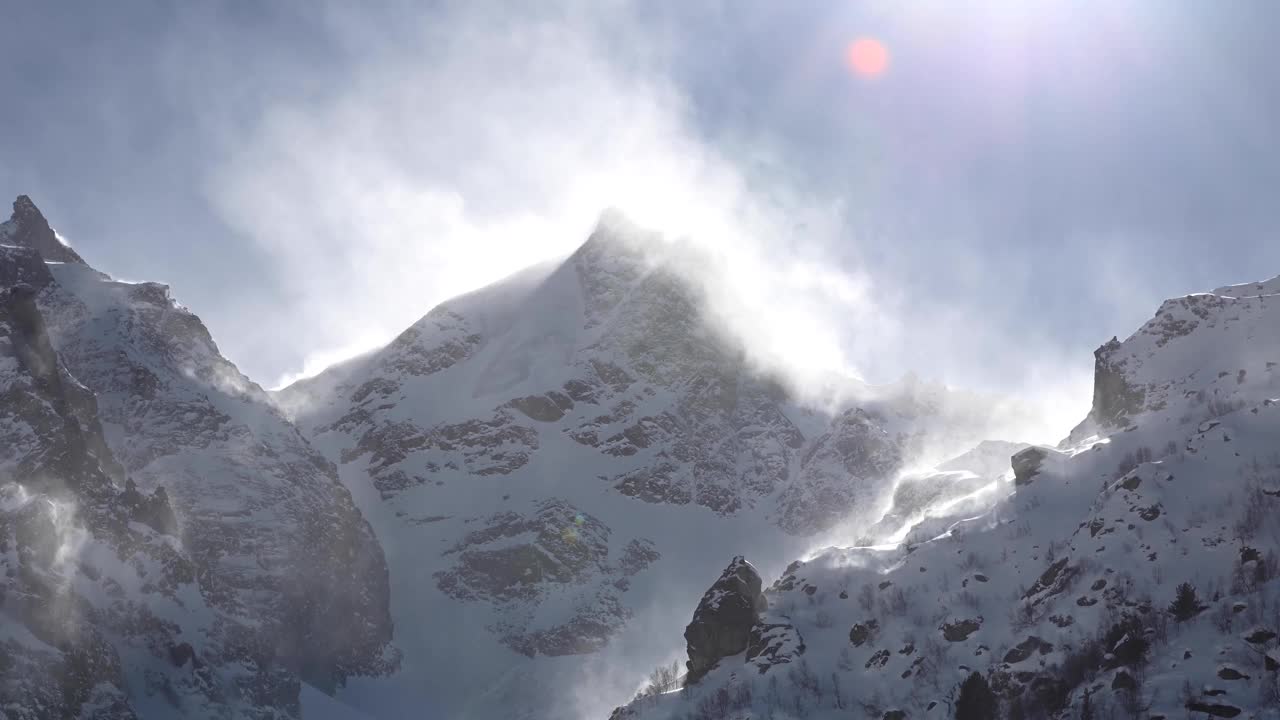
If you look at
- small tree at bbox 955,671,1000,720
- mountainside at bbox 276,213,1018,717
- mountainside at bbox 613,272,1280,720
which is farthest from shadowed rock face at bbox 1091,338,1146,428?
mountainside at bbox 276,213,1018,717

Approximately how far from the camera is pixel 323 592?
12769 cm

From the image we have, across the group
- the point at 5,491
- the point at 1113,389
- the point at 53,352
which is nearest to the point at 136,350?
the point at 53,352

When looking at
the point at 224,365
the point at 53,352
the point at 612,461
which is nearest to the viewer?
the point at 53,352

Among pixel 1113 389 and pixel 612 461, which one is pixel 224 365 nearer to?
pixel 612 461

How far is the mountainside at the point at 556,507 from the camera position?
135 m

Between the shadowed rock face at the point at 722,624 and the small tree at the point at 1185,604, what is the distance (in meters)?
14.3

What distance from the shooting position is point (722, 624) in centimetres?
3750

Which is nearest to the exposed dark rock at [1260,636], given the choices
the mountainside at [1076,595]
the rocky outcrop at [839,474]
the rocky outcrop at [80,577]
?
the mountainside at [1076,595]

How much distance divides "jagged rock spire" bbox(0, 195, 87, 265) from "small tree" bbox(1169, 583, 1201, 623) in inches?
5663

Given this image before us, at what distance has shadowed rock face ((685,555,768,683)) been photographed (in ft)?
122

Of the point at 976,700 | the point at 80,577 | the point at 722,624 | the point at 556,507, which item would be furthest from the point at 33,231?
the point at 976,700

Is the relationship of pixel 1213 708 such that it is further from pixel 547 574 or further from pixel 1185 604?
pixel 547 574

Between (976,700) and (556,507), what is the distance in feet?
448

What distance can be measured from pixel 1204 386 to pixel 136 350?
122 metres
